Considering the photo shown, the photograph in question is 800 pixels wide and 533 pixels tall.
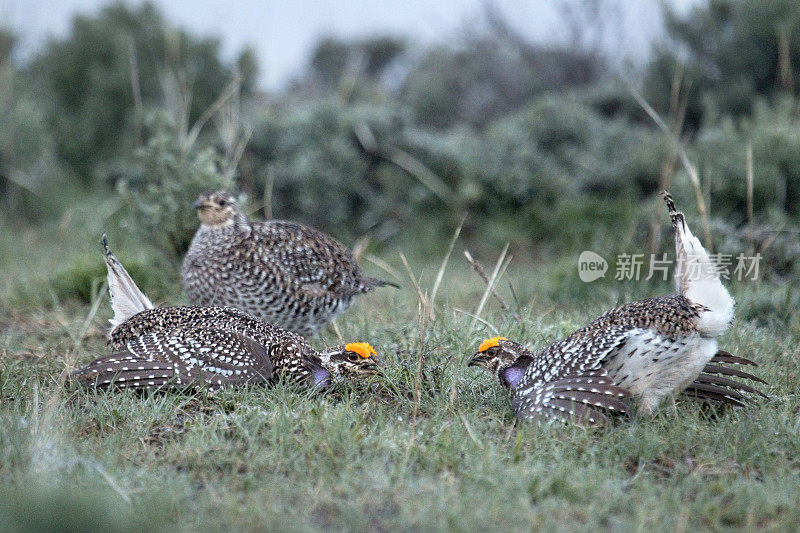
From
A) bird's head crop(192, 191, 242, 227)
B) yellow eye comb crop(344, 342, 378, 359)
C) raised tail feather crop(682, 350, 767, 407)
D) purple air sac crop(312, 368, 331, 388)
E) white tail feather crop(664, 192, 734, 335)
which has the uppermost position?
bird's head crop(192, 191, 242, 227)

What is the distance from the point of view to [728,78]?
10648mm

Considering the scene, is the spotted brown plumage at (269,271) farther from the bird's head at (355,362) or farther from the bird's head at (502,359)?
the bird's head at (502,359)

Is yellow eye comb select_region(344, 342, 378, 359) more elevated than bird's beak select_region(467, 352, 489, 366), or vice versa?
yellow eye comb select_region(344, 342, 378, 359)

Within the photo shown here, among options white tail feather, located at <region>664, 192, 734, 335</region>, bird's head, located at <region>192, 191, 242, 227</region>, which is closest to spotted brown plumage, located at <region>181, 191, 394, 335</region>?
bird's head, located at <region>192, 191, 242, 227</region>

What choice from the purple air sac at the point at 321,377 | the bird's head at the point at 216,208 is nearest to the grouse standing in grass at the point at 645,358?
the purple air sac at the point at 321,377

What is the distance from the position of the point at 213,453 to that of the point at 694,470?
2082 mm

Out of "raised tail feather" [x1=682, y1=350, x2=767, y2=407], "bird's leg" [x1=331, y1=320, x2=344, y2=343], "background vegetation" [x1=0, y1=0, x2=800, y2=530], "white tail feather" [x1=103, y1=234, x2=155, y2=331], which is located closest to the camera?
"background vegetation" [x1=0, y1=0, x2=800, y2=530]

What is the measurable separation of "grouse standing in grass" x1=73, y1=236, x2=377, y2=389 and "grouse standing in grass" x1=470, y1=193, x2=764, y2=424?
1.02 m

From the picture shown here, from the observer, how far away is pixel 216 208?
604 centimetres

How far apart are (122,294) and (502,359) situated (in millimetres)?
2384

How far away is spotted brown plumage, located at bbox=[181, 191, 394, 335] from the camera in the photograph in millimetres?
5609

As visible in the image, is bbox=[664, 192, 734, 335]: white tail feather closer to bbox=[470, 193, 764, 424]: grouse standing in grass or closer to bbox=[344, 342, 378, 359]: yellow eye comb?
bbox=[470, 193, 764, 424]: grouse standing in grass

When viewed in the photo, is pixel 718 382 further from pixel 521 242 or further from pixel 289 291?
pixel 521 242

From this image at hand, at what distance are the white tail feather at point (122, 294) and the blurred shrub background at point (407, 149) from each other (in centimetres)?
167
